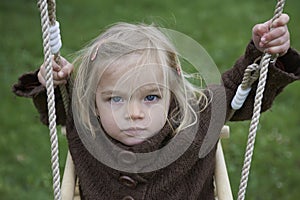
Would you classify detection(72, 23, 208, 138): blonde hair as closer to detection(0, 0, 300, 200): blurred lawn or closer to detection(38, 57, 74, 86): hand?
detection(38, 57, 74, 86): hand

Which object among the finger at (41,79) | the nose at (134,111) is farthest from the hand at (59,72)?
the nose at (134,111)

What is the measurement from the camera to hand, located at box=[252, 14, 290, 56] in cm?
Result: 195

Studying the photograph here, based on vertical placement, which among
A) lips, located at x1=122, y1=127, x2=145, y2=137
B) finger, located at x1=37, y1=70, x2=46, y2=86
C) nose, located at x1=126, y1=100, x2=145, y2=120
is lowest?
lips, located at x1=122, y1=127, x2=145, y2=137

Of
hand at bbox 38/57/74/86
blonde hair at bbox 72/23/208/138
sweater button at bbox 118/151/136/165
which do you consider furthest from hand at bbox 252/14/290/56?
hand at bbox 38/57/74/86

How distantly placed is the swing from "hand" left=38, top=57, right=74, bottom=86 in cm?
3

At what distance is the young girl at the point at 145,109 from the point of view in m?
2.04

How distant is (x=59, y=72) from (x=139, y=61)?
266 mm

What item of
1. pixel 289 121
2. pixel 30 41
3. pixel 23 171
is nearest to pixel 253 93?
pixel 23 171

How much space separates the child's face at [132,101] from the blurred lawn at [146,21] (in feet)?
1.01

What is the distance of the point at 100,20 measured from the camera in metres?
5.82

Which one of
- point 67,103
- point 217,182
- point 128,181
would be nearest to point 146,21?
point 67,103

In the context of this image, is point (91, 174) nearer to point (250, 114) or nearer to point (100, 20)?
point (250, 114)

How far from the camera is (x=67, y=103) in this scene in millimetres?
2250

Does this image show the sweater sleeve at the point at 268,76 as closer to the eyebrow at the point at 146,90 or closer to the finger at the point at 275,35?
the finger at the point at 275,35
